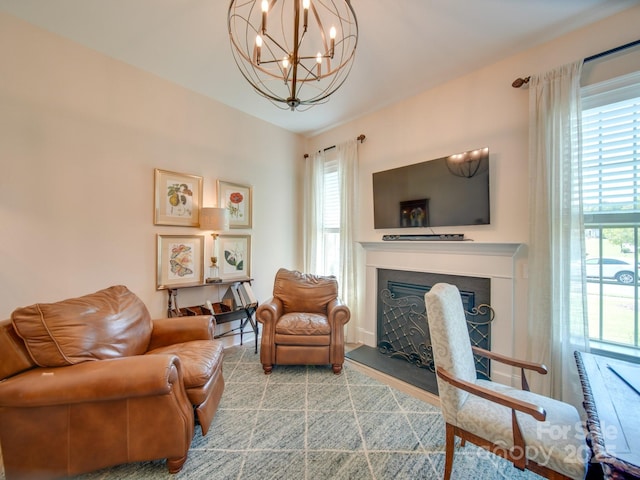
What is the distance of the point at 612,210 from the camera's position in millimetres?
1890

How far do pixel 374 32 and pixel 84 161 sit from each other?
9.15 feet

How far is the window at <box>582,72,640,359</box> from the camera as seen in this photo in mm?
1830

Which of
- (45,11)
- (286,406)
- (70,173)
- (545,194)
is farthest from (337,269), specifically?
(45,11)

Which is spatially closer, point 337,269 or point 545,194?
point 545,194

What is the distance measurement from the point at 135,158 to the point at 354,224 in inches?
102

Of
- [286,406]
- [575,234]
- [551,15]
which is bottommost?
[286,406]

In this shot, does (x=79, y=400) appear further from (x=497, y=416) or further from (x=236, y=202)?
(x=236, y=202)

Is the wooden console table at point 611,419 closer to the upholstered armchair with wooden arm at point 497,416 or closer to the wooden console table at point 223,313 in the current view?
the upholstered armchair with wooden arm at point 497,416

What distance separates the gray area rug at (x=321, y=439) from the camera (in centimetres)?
150

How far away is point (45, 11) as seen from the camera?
2002mm

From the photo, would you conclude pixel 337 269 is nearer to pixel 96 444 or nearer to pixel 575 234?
pixel 575 234

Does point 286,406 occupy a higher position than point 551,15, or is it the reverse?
point 551,15

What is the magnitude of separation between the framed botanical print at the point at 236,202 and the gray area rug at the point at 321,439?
6.36 ft

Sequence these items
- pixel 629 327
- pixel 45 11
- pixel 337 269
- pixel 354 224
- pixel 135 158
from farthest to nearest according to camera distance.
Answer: pixel 337 269 < pixel 354 224 < pixel 135 158 < pixel 45 11 < pixel 629 327
